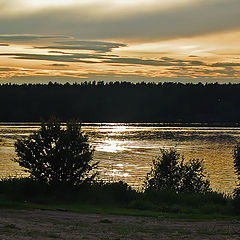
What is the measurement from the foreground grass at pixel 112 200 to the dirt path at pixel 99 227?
84.5 inches

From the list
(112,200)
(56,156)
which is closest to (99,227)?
(112,200)

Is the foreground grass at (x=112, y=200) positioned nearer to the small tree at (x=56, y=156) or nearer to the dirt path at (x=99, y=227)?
the small tree at (x=56, y=156)

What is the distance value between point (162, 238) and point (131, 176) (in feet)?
107

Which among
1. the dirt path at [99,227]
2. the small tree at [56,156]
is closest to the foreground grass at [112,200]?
the small tree at [56,156]

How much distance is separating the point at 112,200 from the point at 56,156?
13.1ft

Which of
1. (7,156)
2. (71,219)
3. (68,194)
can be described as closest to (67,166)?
(68,194)

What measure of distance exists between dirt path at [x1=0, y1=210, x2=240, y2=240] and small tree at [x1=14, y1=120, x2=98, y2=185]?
5021mm

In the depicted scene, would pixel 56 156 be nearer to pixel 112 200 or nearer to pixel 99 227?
pixel 112 200

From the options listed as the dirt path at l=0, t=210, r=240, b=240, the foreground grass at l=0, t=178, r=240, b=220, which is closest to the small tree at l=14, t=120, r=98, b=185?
the foreground grass at l=0, t=178, r=240, b=220

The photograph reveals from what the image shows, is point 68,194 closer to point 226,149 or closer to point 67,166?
point 67,166

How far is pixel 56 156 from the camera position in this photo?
26.5m

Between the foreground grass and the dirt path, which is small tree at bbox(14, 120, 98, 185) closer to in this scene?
the foreground grass

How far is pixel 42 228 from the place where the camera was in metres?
16.8

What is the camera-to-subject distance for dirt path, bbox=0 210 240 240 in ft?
51.8
